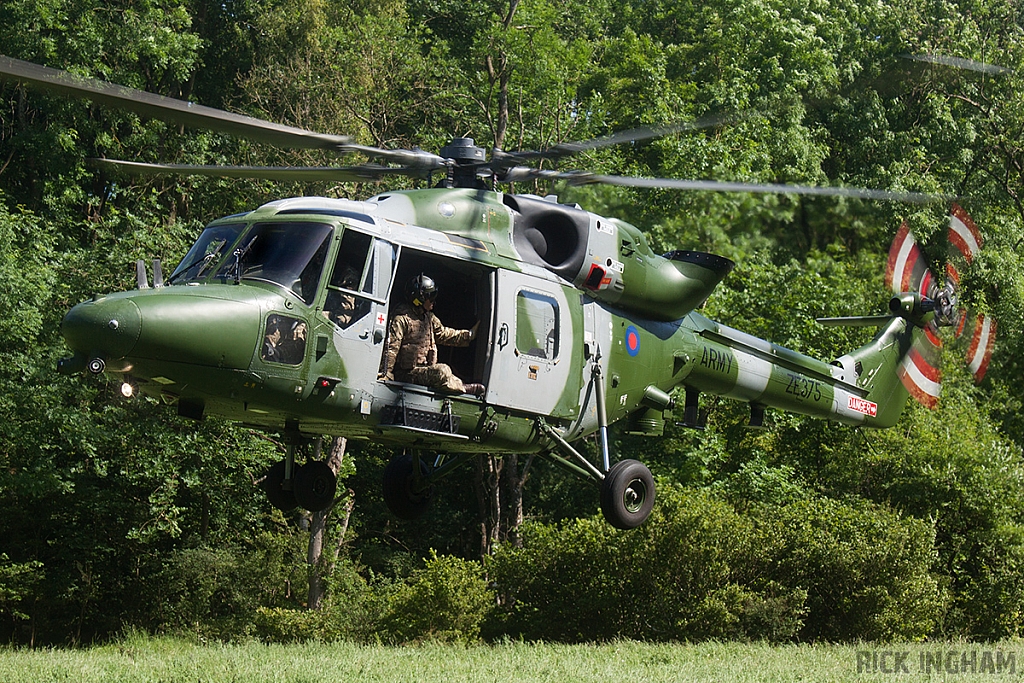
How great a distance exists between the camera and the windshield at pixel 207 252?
8938mm

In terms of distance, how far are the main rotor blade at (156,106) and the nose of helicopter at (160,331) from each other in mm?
1223

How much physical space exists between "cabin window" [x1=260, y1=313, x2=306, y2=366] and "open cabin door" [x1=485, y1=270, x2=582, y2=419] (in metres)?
1.81

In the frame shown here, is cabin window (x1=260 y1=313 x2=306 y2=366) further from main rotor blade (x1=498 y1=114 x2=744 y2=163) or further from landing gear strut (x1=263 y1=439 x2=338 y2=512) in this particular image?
main rotor blade (x1=498 y1=114 x2=744 y2=163)

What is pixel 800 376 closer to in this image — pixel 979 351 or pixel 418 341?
pixel 979 351

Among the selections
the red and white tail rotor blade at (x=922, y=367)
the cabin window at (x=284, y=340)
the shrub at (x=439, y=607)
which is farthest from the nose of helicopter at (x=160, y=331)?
the shrub at (x=439, y=607)

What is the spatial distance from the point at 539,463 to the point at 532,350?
1813cm

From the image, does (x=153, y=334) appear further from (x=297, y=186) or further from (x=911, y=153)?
(x=911, y=153)

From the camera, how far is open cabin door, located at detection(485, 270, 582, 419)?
32.5 feet

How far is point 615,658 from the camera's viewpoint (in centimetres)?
1383

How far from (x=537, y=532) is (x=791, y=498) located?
17.3 feet

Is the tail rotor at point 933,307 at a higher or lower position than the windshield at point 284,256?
higher

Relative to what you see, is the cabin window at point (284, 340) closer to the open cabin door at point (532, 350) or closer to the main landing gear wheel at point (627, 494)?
the open cabin door at point (532, 350)

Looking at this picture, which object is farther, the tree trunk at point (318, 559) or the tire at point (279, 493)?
the tree trunk at point (318, 559)

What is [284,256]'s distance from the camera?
348 inches
